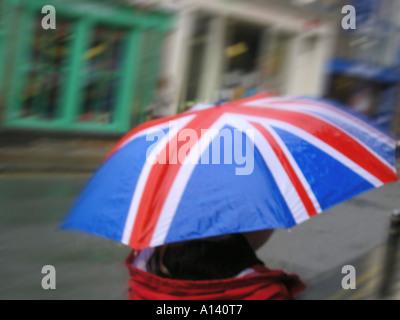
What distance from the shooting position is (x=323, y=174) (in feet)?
6.95

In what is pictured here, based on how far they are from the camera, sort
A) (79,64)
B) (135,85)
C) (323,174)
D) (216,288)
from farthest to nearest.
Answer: (135,85), (79,64), (323,174), (216,288)

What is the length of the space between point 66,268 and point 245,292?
10.8ft

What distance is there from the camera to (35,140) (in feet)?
36.6

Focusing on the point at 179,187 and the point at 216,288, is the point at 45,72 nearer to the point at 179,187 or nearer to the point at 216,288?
the point at 179,187

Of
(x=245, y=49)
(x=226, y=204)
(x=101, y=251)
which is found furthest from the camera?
(x=245, y=49)

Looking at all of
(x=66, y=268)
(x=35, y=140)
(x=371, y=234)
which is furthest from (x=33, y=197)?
(x=371, y=234)

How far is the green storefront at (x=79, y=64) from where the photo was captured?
10.9m

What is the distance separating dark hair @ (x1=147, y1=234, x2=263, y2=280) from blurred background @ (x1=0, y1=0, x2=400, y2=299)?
82.7 inches

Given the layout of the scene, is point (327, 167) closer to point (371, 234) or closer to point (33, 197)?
point (371, 234)

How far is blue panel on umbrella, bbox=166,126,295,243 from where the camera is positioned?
185 cm

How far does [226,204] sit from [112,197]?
20.8 inches

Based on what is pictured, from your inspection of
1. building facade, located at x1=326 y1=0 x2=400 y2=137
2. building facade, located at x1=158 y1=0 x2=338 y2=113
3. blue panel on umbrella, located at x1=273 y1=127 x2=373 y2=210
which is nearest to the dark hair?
blue panel on umbrella, located at x1=273 y1=127 x2=373 y2=210

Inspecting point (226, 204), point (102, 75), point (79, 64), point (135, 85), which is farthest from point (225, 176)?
point (135, 85)

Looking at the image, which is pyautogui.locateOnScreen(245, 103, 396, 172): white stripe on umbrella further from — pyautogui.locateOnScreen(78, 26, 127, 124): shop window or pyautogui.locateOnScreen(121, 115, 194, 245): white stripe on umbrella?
pyautogui.locateOnScreen(78, 26, 127, 124): shop window
